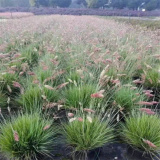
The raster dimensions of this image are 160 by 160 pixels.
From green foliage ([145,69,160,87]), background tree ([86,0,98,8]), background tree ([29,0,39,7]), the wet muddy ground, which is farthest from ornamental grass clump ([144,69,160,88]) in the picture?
background tree ([29,0,39,7])

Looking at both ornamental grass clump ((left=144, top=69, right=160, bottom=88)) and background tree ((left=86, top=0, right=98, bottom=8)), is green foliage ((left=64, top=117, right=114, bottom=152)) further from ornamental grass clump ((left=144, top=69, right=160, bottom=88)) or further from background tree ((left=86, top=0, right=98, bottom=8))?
background tree ((left=86, top=0, right=98, bottom=8))

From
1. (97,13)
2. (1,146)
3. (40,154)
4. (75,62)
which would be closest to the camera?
(1,146)

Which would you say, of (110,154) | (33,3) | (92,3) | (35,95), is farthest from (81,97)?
(33,3)

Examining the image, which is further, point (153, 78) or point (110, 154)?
point (153, 78)

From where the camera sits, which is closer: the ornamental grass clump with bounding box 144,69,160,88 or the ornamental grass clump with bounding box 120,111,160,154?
the ornamental grass clump with bounding box 120,111,160,154

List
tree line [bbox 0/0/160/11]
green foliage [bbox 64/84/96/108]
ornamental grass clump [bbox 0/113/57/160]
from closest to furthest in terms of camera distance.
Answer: ornamental grass clump [bbox 0/113/57/160] < green foliage [bbox 64/84/96/108] < tree line [bbox 0/0/160/11]

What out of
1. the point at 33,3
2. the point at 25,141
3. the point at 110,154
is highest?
the point at 33,3

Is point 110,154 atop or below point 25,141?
below

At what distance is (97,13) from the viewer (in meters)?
24.2

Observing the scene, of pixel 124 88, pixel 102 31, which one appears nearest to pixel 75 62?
pixel 124 88

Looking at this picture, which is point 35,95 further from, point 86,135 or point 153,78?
point 153,78

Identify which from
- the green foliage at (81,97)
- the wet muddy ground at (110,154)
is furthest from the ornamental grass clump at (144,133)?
the green foliage at (81,97)

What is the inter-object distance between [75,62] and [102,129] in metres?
1.58

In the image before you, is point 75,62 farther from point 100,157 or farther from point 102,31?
point 102,31
